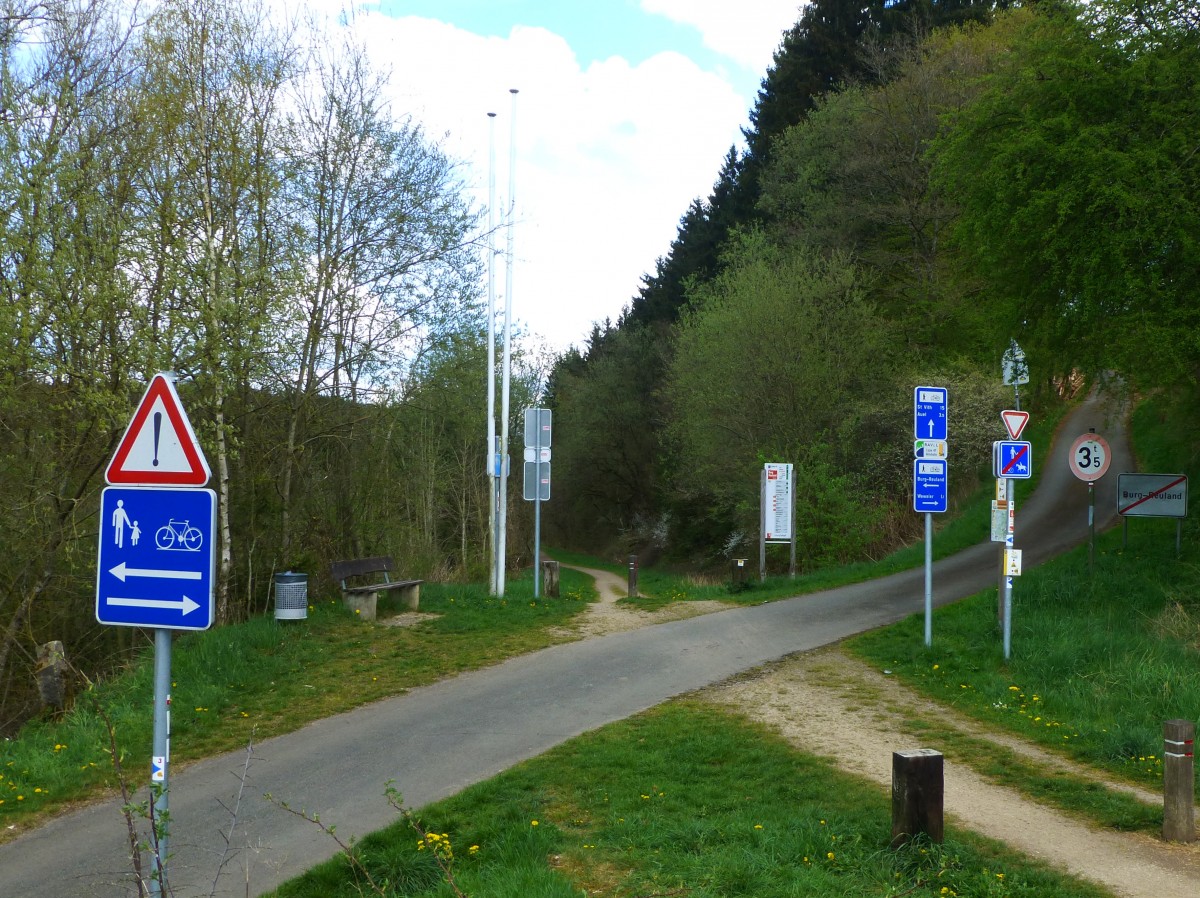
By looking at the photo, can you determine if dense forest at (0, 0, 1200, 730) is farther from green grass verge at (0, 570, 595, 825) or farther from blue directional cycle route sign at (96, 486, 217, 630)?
blue directional cycle route sign at (96, 486, 217, 630)

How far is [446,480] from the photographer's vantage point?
32.8 m

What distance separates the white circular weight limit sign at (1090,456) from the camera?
48.6ft

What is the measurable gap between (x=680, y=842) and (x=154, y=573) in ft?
11.9

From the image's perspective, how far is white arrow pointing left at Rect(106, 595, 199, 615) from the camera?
4367mm

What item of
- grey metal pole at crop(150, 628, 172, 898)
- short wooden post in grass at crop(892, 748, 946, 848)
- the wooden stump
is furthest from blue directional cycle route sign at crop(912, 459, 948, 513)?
the wooden stump

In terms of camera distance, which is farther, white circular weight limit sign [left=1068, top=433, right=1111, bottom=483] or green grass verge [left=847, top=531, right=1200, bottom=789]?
white circular weight limit sign [left=1068, top=433, right=1111, bottom=483]

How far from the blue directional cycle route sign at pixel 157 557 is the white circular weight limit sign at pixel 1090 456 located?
44.3 ft

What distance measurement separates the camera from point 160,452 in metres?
4.47

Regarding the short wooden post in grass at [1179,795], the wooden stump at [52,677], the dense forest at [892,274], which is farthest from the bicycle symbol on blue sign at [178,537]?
the dense forest at [892,274]

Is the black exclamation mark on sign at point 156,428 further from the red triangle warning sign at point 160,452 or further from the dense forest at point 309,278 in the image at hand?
the dense forest at point 309,278

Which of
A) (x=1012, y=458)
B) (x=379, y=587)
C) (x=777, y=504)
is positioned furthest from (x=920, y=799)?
(x=777, y=504)

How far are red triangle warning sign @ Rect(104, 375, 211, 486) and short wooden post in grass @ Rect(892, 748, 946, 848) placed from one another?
4.35 metres

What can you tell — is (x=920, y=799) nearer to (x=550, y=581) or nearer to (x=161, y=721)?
(x=161, y=721)

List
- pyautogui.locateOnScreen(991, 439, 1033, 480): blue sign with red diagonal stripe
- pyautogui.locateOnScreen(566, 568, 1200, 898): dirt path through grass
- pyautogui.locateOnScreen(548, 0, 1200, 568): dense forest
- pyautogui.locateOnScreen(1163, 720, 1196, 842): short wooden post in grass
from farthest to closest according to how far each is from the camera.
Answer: pyautogui.locateOnScreen(548, 0, 1200, 568): dense forest
pyautogui.locateOnScreen(991, 439, 1033, 480): blue sign with red diagonal stripe
pyautogui.locateOnScreen(1163, 720, 1196, 842): short wooden post in grass
pyautogui.locateOnScreen(566, 568, 1200, 898): dirt path through grass
